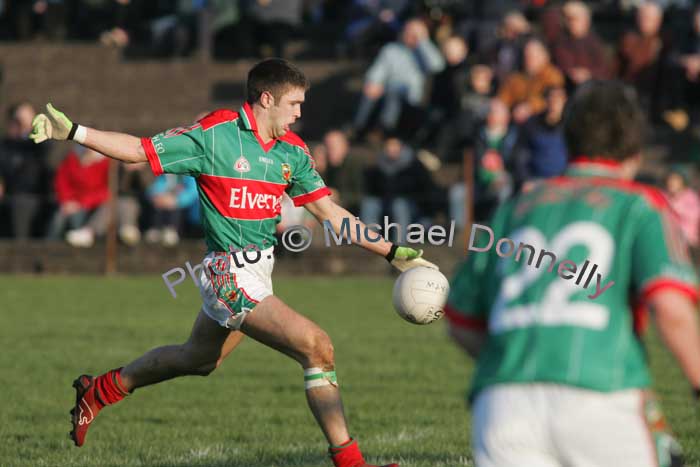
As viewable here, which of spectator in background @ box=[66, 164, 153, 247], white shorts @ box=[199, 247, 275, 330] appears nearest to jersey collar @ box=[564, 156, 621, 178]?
white shorts @ box=[199, 247, 275, 330]

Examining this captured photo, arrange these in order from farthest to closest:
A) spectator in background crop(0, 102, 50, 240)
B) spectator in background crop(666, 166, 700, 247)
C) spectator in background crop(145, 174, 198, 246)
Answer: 1. spectator in background crop(0, 102, 50, 240)
2. spectator in background crop(145, 174, 198, 246)
3. spectator in background crop(666, 166, 700, 247)

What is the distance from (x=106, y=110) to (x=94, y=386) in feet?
52.0

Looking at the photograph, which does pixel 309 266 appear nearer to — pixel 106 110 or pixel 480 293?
pixel 106 110

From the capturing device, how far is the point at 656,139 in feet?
65.1

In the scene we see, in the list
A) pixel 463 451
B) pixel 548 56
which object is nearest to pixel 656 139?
pixel 548 56

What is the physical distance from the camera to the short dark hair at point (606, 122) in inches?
161

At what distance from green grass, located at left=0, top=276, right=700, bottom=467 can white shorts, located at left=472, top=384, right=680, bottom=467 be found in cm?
320

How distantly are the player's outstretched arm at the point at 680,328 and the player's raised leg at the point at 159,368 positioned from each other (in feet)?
12.2

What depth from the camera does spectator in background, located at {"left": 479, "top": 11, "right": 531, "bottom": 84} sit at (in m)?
19.3

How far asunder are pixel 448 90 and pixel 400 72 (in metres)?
0.77

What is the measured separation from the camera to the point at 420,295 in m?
7.06

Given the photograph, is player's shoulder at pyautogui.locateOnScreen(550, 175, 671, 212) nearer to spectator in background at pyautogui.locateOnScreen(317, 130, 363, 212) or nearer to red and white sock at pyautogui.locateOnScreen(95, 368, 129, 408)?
red and white sock at pyautogui.locateOnScreen(95, 368, 129, 408)

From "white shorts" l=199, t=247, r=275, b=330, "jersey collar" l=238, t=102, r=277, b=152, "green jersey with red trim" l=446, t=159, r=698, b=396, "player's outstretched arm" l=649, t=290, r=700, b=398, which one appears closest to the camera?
"player's outstretched arm" l=649, t=290, r=700, b=398

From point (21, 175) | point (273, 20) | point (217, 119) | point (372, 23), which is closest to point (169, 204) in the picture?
point (21, 175)
